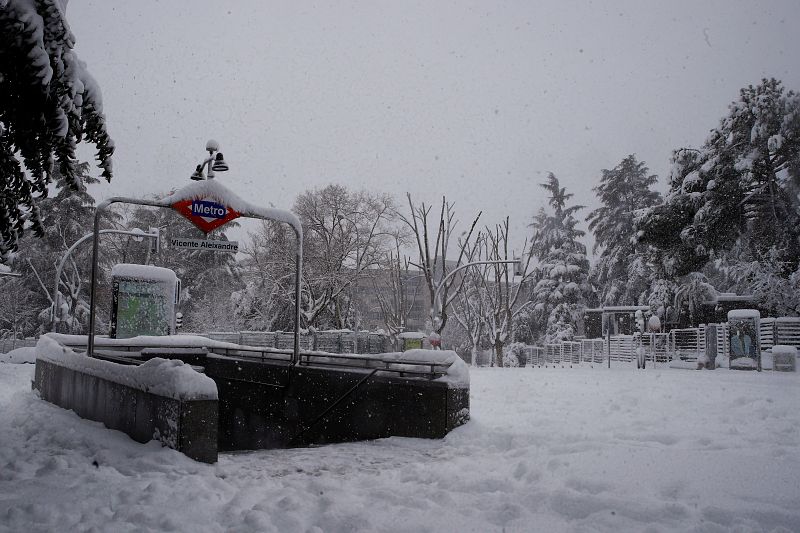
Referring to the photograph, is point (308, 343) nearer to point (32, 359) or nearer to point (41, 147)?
point (32, 359)

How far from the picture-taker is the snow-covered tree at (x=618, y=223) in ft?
160

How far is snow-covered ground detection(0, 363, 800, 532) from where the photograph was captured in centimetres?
546

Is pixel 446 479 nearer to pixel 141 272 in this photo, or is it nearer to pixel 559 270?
pixel 141 272

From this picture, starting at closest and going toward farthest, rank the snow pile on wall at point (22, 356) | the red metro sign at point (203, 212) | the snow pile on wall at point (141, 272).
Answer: the red metro sign at point (203, 212) → the snow pile on wall at point (141, 272) → the snow pile on wall at point (22, 356)

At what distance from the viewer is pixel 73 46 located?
6133mm

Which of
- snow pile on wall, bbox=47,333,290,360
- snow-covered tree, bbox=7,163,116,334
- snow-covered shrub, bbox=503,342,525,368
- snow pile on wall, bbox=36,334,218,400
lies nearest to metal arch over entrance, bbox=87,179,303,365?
snow pile on wall, bbox=36,334,218,400

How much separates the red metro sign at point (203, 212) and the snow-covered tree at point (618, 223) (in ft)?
131

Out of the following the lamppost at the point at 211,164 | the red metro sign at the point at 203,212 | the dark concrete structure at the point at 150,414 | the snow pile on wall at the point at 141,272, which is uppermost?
the lamppost at the point at 211,164

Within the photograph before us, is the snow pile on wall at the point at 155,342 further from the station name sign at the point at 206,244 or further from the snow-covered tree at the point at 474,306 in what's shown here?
the snow-covered tree at the point at 474,306

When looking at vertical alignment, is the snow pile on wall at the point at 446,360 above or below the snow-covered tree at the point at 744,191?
below

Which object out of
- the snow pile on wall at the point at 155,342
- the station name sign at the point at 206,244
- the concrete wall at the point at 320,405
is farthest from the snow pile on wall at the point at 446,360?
the snow pile on wall at the point at 155,342

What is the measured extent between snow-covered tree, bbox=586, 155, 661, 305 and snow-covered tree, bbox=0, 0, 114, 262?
148 ft

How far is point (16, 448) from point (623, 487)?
7.13m

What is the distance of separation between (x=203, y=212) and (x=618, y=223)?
139ft
